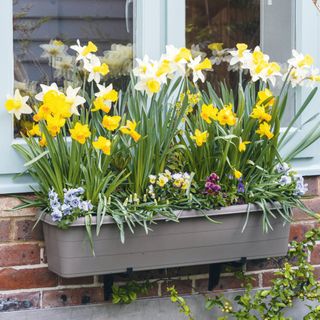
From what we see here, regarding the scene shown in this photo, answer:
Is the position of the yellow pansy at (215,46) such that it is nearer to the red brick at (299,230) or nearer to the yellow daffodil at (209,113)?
the yellow daffodil at (209,113)

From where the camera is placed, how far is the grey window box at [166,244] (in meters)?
2.39

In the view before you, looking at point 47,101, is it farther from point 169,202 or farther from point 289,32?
point 289,32

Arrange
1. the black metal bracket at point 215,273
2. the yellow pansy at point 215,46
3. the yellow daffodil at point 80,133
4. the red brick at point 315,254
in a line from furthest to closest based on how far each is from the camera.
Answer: the red brick at point 315,254, the yellow pansy at point 215,46, the black metal bracket at point 215,273, the yellow daffodil at point 80,133

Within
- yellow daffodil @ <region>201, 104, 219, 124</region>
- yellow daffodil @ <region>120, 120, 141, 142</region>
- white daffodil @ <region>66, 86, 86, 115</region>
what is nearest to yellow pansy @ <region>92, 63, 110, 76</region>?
white daffodil @ <region>66, 86, 86, 115</region>

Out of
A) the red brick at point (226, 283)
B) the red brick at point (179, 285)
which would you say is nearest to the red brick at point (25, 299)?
the red brick at point (179, 285)

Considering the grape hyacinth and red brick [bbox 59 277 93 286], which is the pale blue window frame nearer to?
the grape hyacinth

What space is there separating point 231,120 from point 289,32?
656mm

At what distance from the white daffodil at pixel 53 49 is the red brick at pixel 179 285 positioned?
96 centimetres

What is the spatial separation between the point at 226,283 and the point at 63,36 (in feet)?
3.79

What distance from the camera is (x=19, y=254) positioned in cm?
255

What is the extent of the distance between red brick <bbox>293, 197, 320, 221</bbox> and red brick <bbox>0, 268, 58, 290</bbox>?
100 cm

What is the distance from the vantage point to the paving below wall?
257cm

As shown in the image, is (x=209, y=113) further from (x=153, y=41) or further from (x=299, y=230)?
(x=299, y=230)

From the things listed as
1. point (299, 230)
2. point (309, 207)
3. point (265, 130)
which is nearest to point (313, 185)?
point (309, 207)
